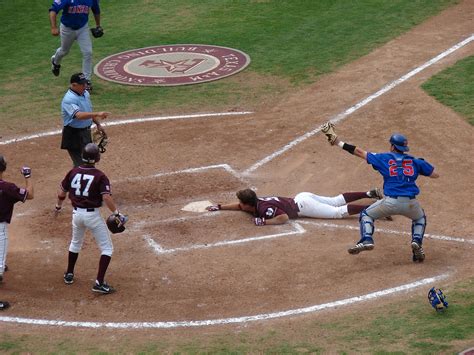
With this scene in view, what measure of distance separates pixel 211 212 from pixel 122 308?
2.82 m

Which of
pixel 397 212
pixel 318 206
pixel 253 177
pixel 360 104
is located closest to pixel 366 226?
pixel 397 212

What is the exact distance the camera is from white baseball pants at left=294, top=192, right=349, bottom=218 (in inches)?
503

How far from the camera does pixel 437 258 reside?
37.9ft

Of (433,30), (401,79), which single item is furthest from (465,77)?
(433,30)

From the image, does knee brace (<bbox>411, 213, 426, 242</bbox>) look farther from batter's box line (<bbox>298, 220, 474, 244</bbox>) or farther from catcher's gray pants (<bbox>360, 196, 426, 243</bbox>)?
batter's box line (<bbox>298, 220, 474, 244</bbox>)

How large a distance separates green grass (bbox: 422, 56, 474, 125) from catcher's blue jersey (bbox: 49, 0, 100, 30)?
669 centimetres


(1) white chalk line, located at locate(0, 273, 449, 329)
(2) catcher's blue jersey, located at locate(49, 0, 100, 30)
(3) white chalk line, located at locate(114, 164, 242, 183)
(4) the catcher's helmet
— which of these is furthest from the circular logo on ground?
(1) white chalk line, located at locate(0, 273, 449, 329)

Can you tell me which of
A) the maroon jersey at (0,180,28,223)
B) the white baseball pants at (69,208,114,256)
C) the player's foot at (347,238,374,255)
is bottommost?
the player's foot at (347,238,374,255)

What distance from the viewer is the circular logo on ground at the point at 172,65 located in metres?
18.8

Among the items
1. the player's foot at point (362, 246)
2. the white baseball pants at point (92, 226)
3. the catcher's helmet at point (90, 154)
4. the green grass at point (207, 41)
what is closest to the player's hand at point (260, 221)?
the player's foot at point (362, 246)

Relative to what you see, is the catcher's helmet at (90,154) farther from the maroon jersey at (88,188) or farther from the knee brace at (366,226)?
the knee brace at (366,226)

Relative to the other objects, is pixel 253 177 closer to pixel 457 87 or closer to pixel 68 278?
pixel 68 278

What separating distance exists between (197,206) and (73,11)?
19.6 ft

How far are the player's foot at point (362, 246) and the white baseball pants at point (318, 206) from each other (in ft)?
5.32
